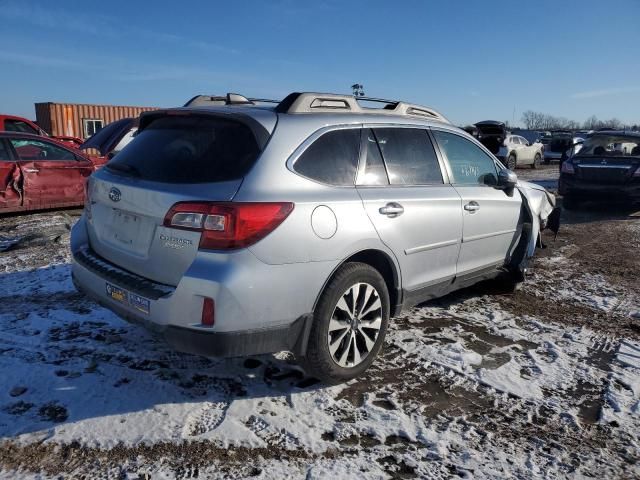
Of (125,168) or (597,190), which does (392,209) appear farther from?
(597,190)

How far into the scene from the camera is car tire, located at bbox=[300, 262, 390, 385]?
3.01 meters

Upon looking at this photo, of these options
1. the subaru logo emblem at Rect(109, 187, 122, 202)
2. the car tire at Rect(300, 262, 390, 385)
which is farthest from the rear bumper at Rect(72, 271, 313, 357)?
the subaru logo emblem at Rect(109, 187, 122, 202)

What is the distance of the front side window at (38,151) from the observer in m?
8.19

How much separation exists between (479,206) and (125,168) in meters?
2.78

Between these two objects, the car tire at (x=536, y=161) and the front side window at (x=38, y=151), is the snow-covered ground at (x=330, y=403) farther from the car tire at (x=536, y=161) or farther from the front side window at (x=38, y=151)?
the car tire at (x=536, y=161)

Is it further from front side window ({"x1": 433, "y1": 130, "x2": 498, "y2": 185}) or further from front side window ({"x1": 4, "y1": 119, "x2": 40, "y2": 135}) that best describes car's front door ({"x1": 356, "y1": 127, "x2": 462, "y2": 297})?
front side window ({"x1": 4, "y1": 119, "x2": 40, "y2": 135})

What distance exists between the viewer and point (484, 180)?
4.59 m

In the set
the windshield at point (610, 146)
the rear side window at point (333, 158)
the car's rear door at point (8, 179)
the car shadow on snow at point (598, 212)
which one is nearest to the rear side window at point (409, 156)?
the rear side window at point (333, 158)

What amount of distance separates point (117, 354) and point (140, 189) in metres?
1.27

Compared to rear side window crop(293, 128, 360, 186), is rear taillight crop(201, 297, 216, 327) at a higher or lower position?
lower

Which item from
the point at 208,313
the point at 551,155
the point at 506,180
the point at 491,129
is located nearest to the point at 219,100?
the point at 208,313

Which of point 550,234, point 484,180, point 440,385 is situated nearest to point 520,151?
point 550,234

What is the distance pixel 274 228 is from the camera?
106 inches

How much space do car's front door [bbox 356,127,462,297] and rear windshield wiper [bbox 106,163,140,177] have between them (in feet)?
4.53
